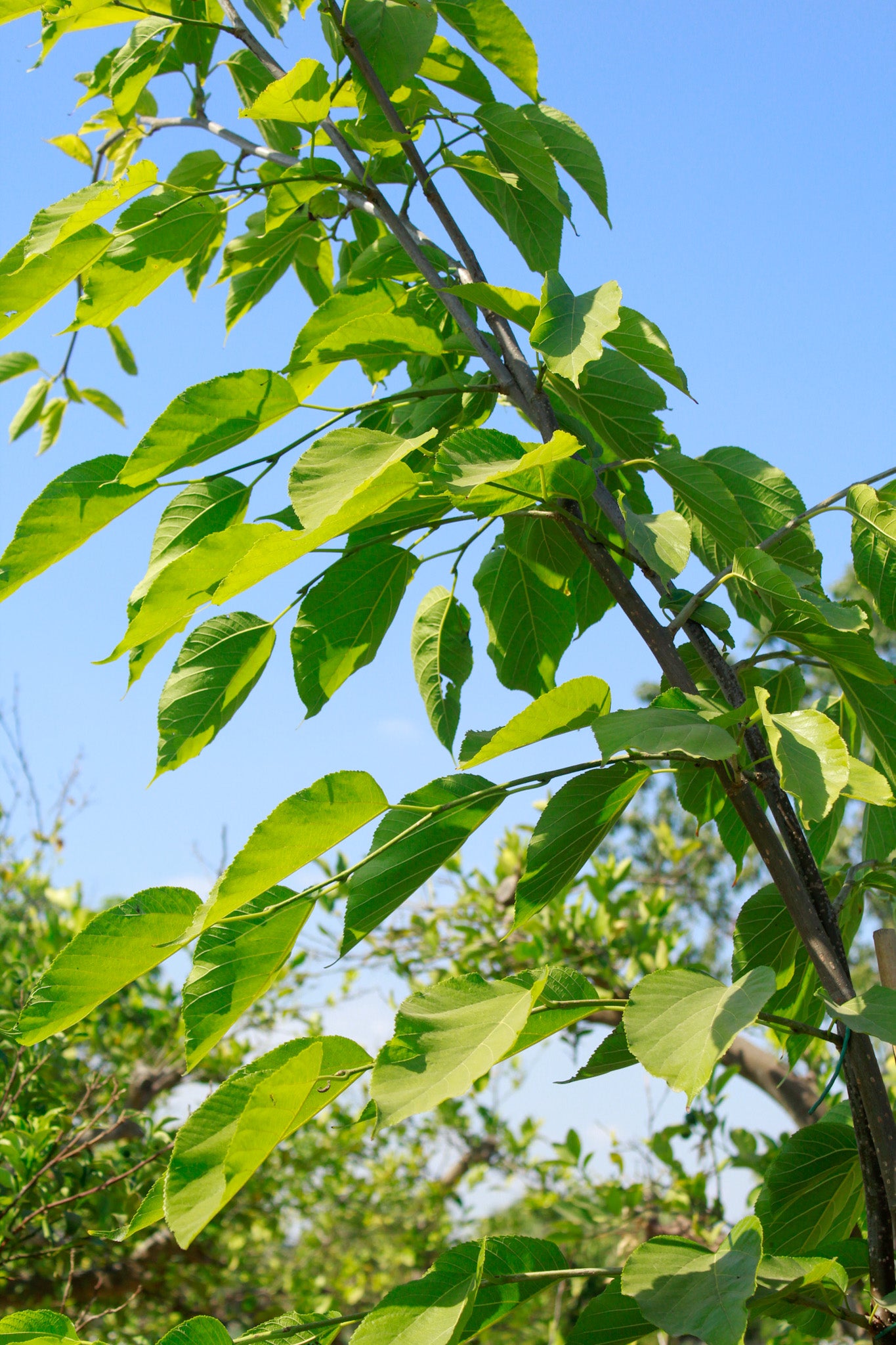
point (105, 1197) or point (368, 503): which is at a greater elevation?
point (368, 503)

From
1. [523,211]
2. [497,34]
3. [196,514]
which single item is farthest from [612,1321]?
[497,34]

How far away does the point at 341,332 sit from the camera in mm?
790

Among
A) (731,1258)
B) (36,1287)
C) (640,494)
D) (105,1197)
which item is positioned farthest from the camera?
(36,1287)

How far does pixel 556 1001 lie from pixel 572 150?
691mm

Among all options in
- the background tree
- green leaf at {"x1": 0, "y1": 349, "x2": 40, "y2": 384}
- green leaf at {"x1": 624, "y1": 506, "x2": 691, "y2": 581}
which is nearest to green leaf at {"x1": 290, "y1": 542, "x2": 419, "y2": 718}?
the background tree

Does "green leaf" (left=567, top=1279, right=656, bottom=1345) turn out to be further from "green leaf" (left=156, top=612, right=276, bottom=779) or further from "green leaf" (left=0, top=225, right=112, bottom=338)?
"green leaf" (left=0, top=225, right=112, bottom=338)

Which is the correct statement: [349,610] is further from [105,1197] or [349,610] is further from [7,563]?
[105,1197]

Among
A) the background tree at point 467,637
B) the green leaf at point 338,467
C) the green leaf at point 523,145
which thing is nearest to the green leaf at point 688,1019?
the background tree at point 467,637

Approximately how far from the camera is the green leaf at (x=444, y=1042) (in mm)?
543

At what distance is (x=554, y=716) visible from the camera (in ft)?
2.01

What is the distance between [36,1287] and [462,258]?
2314 mm

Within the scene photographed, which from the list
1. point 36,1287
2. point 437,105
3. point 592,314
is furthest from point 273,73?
point 36,1287

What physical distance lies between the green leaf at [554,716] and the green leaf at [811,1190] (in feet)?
1.22

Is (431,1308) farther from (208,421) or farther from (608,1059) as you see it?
(208,421)
